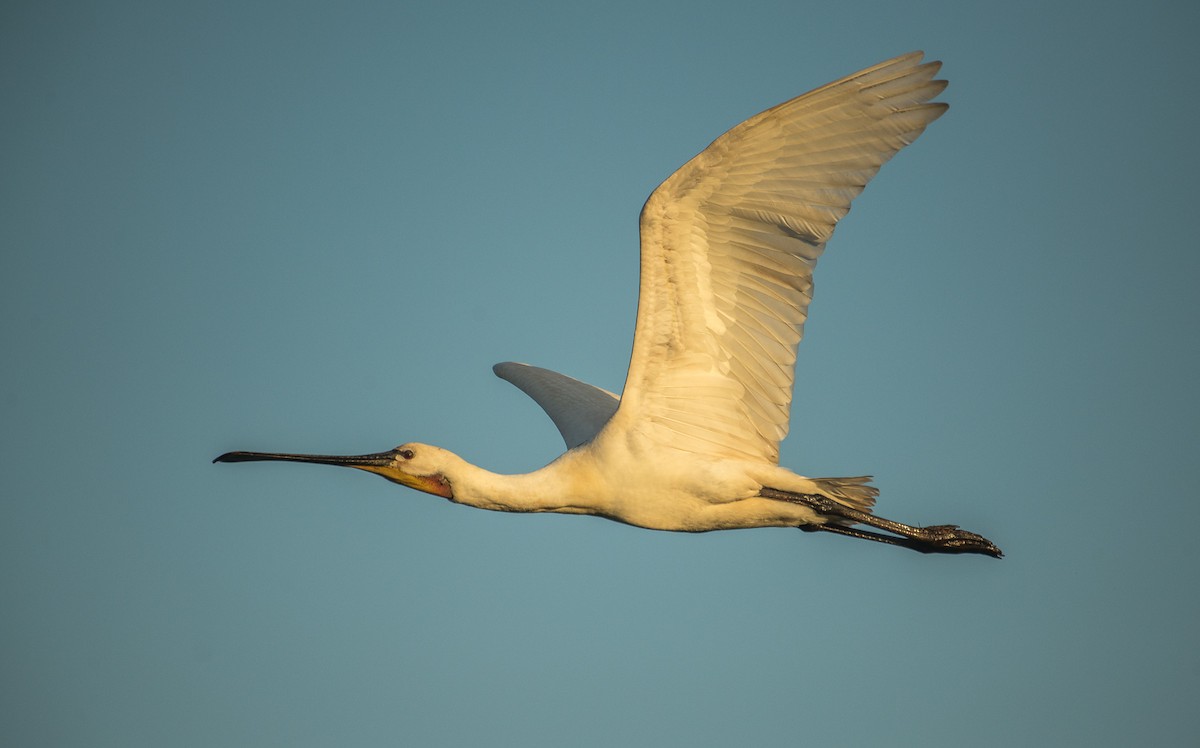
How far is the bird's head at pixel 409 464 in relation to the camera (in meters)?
15.5

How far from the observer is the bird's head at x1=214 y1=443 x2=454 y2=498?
611 inches

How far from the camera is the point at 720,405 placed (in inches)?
567

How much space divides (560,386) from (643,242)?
6.48 meters

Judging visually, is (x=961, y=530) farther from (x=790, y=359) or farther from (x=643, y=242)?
(x=643, y=242)

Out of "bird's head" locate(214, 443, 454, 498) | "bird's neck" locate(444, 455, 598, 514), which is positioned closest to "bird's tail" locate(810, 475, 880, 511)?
"bird's neck" locate(444, 455, 598, 514)

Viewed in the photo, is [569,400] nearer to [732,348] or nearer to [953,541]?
[732,348]

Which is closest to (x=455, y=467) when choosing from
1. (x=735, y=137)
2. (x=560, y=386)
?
(x=560, y=386)

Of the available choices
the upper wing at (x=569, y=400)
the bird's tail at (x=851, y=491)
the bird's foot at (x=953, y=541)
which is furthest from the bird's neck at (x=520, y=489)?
the bird's foot at (x=953, y=541)

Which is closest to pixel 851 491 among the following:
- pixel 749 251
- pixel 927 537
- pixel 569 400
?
pixel 927 537

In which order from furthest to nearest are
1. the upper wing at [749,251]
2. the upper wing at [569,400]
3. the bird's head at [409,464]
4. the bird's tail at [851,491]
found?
the upper wing at [569,400], the bird's head at [409,464], the bird's tail at [851,491], the upper wing at [749,251]

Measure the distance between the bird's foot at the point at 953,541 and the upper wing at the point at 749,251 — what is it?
2711mm

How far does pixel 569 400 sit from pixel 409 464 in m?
3.74

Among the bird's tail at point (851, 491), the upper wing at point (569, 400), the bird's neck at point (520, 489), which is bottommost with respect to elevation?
the bird's neck at point (520, 489)

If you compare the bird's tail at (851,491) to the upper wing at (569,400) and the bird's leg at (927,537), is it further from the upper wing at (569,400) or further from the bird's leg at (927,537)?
the upper wing at (569,400)
